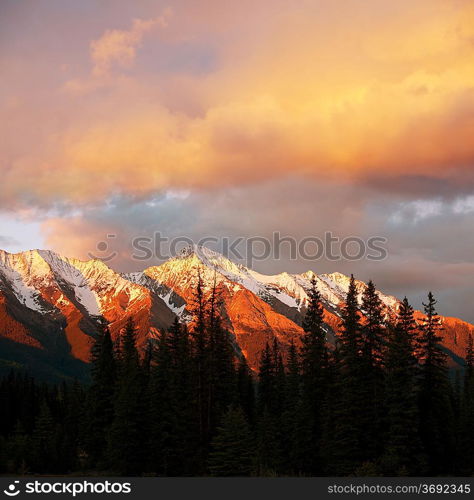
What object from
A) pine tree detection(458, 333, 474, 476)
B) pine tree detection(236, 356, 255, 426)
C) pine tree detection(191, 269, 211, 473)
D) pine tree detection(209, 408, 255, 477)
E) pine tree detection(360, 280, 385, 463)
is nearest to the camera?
pine tree detection(209, 408, 255, 477)

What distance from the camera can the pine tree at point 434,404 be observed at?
56219 millimetres

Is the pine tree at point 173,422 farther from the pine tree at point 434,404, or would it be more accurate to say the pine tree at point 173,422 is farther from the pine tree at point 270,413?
the pine tree at point 434,404

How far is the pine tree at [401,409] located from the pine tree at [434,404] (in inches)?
112

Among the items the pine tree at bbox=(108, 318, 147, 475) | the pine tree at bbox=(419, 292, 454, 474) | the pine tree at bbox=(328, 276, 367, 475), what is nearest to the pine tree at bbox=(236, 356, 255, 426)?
the pine tree at bbox=(419, 292, 454, 474)

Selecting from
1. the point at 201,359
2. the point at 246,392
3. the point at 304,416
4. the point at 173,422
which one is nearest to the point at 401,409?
the point at 304,416

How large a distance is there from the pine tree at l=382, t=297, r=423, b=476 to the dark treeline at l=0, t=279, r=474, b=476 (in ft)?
0.32

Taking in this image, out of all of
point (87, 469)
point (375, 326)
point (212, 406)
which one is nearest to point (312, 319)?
point (375, 326)

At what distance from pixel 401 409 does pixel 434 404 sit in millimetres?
8869

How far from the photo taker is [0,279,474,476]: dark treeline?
165 ft

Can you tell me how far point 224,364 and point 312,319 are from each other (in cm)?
1438

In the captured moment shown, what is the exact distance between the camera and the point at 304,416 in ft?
202

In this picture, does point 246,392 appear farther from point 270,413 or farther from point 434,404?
point 434,404

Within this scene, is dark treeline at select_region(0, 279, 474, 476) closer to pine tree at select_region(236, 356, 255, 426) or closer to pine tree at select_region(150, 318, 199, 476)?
pine tree at select_region(150, 318, 199, 476)


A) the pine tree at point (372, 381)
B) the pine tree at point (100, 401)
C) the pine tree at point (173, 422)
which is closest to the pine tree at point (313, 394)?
the pine tree at point (372, 381)
